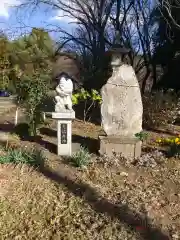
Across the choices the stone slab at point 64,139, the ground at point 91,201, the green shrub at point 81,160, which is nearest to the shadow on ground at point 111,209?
the ground at point 91,201

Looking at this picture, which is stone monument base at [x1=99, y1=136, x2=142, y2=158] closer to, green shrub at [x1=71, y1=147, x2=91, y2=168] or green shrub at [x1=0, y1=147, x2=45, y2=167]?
green shrub at [x1=71, y1=147, x2=91, y2=168]

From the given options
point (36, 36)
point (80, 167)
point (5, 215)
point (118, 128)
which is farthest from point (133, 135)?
point (36, 36)

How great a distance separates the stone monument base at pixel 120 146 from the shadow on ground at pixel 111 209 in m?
1.46

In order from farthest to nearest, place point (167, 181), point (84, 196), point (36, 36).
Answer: point (36, 36) < point (167, 181) < point (84, 196)

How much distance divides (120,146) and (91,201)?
2371 millimetres

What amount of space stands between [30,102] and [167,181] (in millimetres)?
4334

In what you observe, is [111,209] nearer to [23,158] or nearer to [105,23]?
[23,158]

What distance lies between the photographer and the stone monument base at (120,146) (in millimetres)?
6953

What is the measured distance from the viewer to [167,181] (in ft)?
18.6

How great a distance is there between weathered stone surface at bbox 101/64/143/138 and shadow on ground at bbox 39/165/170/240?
1833 millimetres

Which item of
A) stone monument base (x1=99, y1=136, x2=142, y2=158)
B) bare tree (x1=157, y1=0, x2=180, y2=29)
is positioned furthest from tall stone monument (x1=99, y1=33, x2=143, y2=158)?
bare tree (x1=157, y1=0, x2=180, y2=29)

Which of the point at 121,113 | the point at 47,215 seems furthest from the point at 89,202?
the point at 121,113

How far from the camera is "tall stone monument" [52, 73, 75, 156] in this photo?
690 centimetres

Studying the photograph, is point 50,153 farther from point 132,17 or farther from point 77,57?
point 77,57
